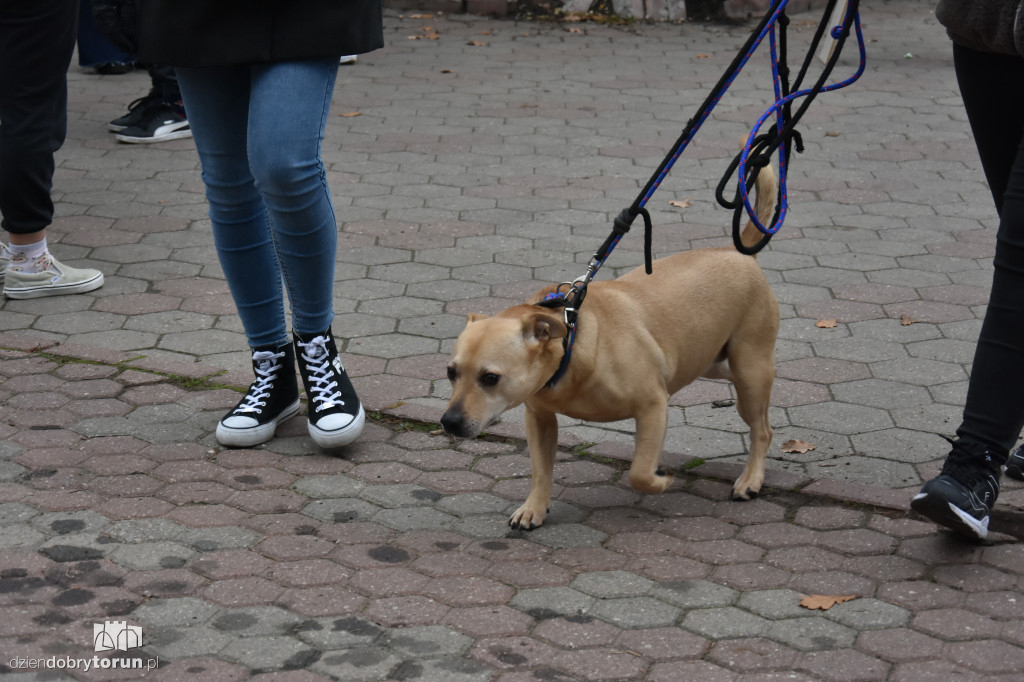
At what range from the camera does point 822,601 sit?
10.6 feet

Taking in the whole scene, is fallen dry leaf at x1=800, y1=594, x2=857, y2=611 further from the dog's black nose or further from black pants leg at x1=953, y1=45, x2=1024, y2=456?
the dog's black nose

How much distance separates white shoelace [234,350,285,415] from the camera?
4.25 meters

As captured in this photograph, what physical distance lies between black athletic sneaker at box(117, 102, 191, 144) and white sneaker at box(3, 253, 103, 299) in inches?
108

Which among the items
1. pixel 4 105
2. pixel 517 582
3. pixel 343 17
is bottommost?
pixel 517 582

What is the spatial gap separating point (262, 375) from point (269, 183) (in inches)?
34.2

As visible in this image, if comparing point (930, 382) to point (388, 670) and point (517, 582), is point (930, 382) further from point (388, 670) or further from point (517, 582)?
point (388, 670)

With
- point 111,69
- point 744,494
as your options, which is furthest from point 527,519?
point 111,69

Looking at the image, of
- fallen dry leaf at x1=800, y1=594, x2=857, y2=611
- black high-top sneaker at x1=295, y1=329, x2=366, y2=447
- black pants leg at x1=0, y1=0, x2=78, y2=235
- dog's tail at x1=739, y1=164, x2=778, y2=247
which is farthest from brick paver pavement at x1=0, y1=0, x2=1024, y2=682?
dog's tail at x1=739, y1=164, x2=778, y2=247

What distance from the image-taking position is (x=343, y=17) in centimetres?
374

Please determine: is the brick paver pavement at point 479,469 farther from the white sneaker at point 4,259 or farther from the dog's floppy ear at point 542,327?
the dog's floppy ear at point 542,327

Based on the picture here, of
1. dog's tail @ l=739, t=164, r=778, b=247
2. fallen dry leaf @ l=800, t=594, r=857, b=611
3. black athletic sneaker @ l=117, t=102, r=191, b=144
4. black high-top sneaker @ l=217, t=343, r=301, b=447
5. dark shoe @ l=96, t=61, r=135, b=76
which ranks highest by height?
dog's tail @ l=739, t=164, r=778, b=247

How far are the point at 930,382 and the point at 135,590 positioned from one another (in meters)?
3.20

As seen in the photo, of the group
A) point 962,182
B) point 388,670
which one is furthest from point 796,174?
point 388,670

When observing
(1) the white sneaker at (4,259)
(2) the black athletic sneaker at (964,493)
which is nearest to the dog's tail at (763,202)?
(2) the black athletic sneaker at (964,493)
